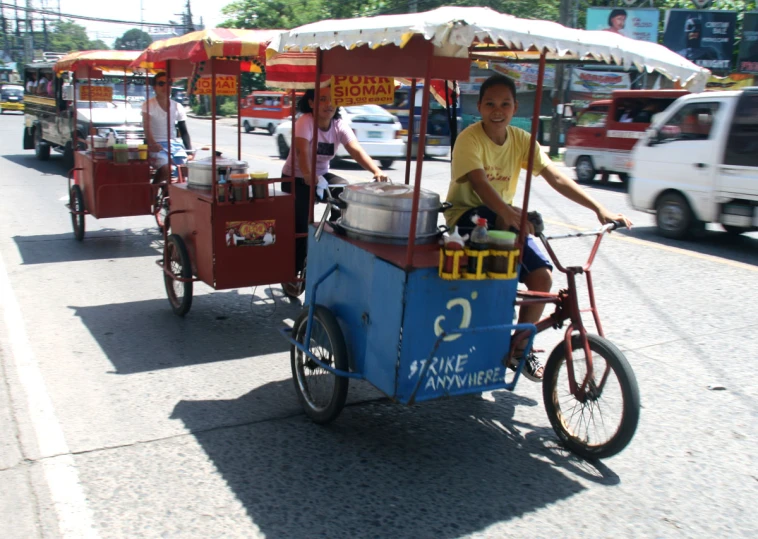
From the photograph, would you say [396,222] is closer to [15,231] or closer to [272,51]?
[272,51]

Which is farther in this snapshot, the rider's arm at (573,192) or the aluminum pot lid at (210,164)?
the aluminum pot lid at (210,164)

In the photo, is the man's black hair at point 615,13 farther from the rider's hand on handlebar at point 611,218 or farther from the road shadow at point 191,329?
the rider's hand on handlebar at point 611,218

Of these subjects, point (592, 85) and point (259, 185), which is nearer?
point (259, 185)

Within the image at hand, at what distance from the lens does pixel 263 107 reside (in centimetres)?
3098

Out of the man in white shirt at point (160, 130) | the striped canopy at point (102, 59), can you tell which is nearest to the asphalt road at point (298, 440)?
the man in white shirt at point (160, 130)

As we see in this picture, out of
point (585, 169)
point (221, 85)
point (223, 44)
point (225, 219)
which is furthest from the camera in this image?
point (585, 169)

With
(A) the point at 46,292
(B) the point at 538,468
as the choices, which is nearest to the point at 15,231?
(A) the point at 46,292

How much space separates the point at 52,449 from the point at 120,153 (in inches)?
208

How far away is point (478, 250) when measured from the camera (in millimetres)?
3330

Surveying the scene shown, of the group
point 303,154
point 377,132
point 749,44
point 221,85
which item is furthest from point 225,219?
point 749,44

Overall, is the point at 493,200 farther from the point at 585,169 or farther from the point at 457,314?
the point at 585,169

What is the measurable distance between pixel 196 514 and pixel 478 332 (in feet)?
4.92

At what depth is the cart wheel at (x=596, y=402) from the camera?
341 cm

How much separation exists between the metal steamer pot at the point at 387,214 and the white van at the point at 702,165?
246 inches
